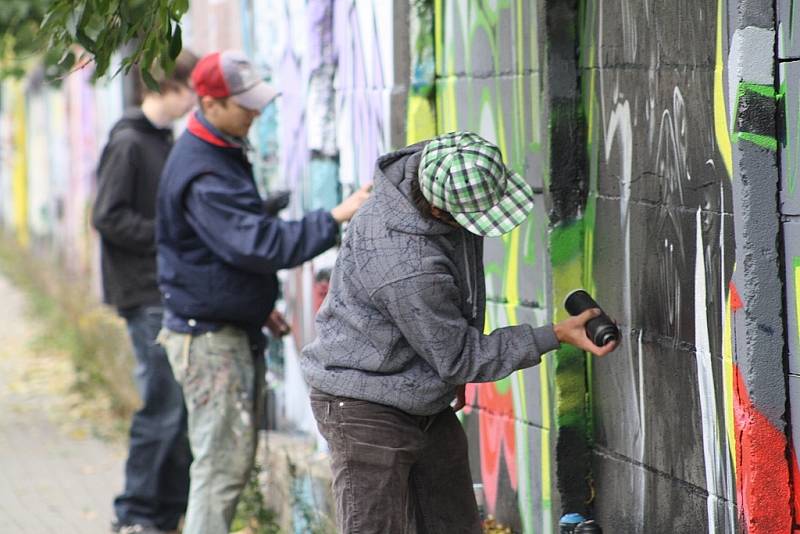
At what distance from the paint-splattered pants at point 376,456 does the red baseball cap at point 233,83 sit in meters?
1.76

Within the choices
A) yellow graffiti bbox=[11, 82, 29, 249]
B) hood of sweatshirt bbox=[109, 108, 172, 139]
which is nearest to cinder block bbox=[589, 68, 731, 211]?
hood of sweatshirt bbox=[109, 108, 172, 139]

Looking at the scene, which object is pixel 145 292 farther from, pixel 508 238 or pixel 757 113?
pixel 757 113

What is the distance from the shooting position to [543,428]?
532 cm

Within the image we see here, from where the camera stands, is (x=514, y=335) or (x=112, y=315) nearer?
(x=514, y=335)

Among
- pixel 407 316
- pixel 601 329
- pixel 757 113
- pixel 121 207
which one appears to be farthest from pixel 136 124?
pixel 757 113

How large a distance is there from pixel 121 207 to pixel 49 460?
8.67ft

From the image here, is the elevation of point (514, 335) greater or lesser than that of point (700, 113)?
lesser

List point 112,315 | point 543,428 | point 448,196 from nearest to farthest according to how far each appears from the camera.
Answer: point 448,196
point 543,428
point 112,315

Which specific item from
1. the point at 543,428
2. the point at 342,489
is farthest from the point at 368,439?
the point at 543,428

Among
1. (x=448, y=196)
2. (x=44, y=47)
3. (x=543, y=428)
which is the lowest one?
(x=543, y=428)

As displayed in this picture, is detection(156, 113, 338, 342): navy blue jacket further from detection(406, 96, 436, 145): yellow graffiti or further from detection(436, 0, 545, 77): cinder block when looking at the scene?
detection(436, 0, 545, 77): cinder block

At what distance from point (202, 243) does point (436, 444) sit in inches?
67.9

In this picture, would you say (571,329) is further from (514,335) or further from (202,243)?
(202,243)

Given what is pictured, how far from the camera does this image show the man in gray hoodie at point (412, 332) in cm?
402
